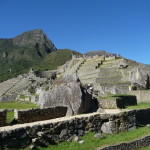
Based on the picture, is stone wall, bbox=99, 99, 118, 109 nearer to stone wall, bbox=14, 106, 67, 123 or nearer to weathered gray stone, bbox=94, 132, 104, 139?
stone wall, bbox=14, 106, 67, 123

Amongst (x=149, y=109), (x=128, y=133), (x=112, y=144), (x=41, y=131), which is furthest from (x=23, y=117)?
(x=149, y=109)

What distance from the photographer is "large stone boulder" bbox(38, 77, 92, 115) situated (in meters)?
14.6

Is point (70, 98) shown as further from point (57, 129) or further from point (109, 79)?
point (109, 79)

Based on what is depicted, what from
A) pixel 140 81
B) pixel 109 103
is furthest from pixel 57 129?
pixel 140 81

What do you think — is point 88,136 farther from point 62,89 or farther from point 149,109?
point 149,109

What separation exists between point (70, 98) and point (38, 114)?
265 cm

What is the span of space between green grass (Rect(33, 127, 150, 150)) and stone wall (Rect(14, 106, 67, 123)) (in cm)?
235

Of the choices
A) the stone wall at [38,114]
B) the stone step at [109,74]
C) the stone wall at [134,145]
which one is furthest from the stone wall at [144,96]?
the stone wall at [38,114]

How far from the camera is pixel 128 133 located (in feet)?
43.6

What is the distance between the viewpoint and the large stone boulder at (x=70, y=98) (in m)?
14.6

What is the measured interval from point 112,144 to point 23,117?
4.30 meters

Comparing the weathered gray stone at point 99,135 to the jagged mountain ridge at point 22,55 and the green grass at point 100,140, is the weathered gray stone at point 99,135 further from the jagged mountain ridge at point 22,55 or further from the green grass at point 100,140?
the jagged mountain ridge at point 22,55

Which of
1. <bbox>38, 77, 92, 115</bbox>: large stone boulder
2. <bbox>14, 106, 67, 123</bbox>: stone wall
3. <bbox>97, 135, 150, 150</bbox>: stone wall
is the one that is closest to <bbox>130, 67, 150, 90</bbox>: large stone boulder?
<bbox>38, 77, 92, 115</bbox>: large stone boulder

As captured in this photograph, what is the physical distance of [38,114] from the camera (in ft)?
42.2
